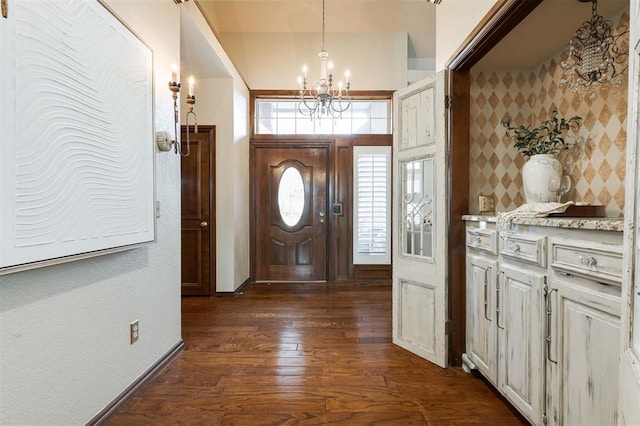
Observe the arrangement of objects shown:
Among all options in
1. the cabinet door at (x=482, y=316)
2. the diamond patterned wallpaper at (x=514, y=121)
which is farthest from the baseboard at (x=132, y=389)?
the diamond patterned wallpaper at (x=514, y=121)

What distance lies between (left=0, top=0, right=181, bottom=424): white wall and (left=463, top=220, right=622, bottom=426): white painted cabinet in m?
2.04

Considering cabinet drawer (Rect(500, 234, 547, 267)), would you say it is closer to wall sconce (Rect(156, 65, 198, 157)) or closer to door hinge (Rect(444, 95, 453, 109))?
door hinge (Rect(444, 95, 453, 109))

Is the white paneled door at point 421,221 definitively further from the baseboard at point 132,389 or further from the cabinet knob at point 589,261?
the baseboard at point 132,389

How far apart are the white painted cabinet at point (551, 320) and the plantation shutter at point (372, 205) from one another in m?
2.81

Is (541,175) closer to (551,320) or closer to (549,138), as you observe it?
(549,138)

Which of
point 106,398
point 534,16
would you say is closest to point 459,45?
point 534,16

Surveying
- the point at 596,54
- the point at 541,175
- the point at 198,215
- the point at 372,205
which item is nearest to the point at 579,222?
the point at 541,175

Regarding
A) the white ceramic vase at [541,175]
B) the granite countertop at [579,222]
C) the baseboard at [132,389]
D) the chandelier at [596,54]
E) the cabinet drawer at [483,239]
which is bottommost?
the baseboard at [132,389]

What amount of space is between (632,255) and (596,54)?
1.60 m

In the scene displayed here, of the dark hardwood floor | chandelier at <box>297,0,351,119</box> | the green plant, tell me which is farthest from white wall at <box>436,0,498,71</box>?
the dark hardwood floor

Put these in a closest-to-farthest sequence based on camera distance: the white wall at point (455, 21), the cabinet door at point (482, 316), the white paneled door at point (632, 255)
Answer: the white paneled door at point (632, 255)
the cabinet door at point (482, 316)
the white wall at point (455, 21)

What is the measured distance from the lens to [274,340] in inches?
110

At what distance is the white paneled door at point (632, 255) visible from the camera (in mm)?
810

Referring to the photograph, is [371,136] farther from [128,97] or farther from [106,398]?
[106,398]
